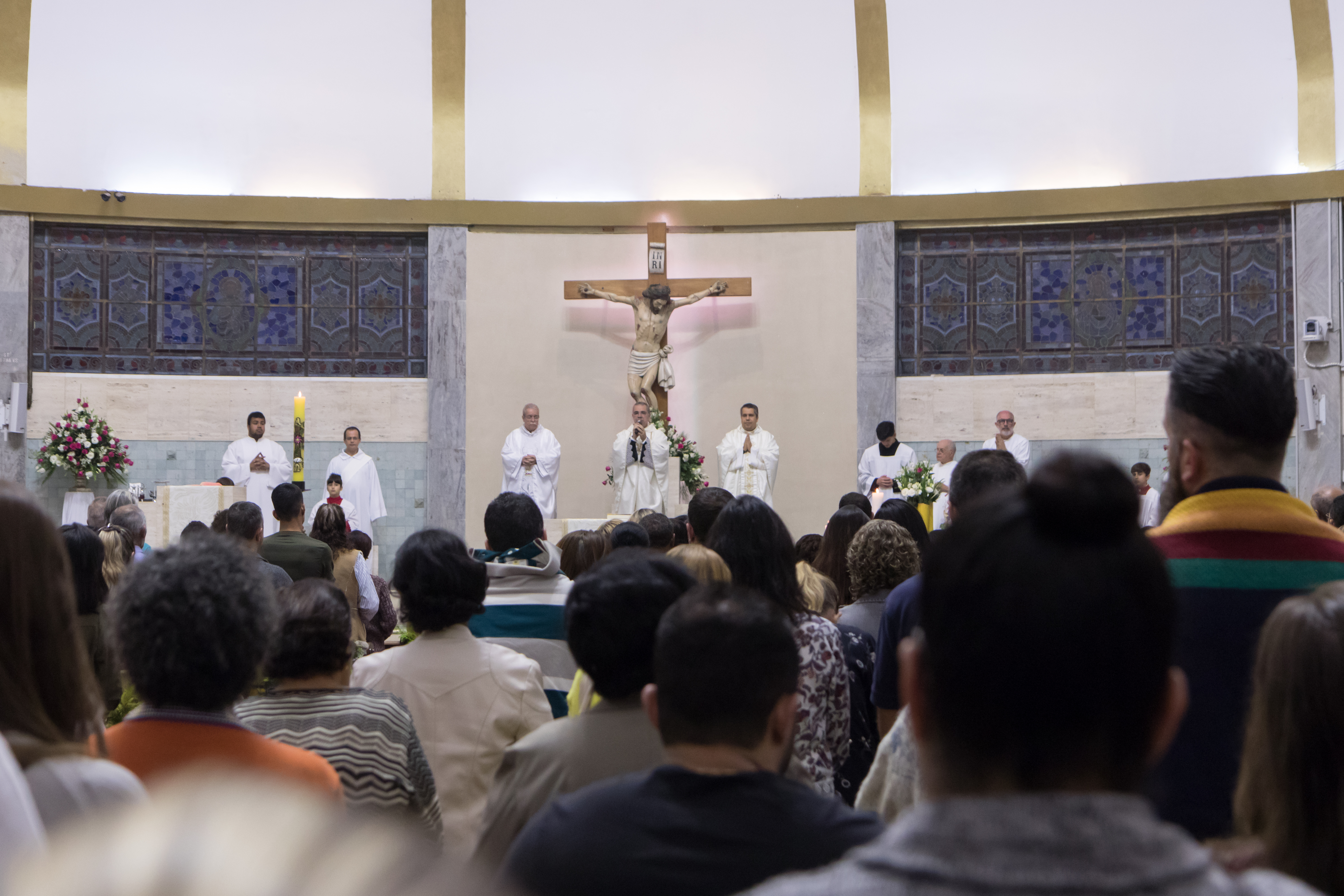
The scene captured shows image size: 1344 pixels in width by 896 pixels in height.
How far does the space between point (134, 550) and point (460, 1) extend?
1065 centimetres

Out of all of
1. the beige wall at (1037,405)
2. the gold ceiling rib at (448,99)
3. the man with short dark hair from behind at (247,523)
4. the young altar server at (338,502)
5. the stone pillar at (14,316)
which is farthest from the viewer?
the gold ceiling rib at (448,99)

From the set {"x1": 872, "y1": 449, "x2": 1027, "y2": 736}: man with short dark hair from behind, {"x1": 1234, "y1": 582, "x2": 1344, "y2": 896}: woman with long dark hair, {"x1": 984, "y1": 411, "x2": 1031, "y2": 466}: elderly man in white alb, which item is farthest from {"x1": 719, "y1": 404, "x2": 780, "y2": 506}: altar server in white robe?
{"x1": 1234, "y1": 582, "x2": 1344, "y2": 896}: woman with long dark hair

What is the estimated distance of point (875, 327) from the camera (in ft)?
46.0

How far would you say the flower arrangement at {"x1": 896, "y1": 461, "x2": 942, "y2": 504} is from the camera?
33.1ft

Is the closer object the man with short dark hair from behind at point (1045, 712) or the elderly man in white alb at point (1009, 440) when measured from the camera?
the man with short dark hair from behind at point (1045, 712)

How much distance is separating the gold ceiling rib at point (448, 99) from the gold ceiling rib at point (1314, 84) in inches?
359

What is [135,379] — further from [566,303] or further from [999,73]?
[999,73]

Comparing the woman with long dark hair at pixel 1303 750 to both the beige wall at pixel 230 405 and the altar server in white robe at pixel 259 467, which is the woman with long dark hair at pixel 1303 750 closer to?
the altar server in white robe at pixel 259 467

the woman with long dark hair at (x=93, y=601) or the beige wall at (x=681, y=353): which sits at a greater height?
the beige wall at (x=681, y=353)

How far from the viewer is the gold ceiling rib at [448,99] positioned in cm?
1449

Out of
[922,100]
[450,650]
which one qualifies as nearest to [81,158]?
[922,100]

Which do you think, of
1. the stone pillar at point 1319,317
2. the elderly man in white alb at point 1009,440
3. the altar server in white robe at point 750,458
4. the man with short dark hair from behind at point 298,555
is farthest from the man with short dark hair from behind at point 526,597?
the stone pillar at point 1319,317

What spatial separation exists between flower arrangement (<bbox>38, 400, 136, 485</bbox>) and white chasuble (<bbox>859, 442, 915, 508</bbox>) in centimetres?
767

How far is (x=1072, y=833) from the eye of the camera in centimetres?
88
